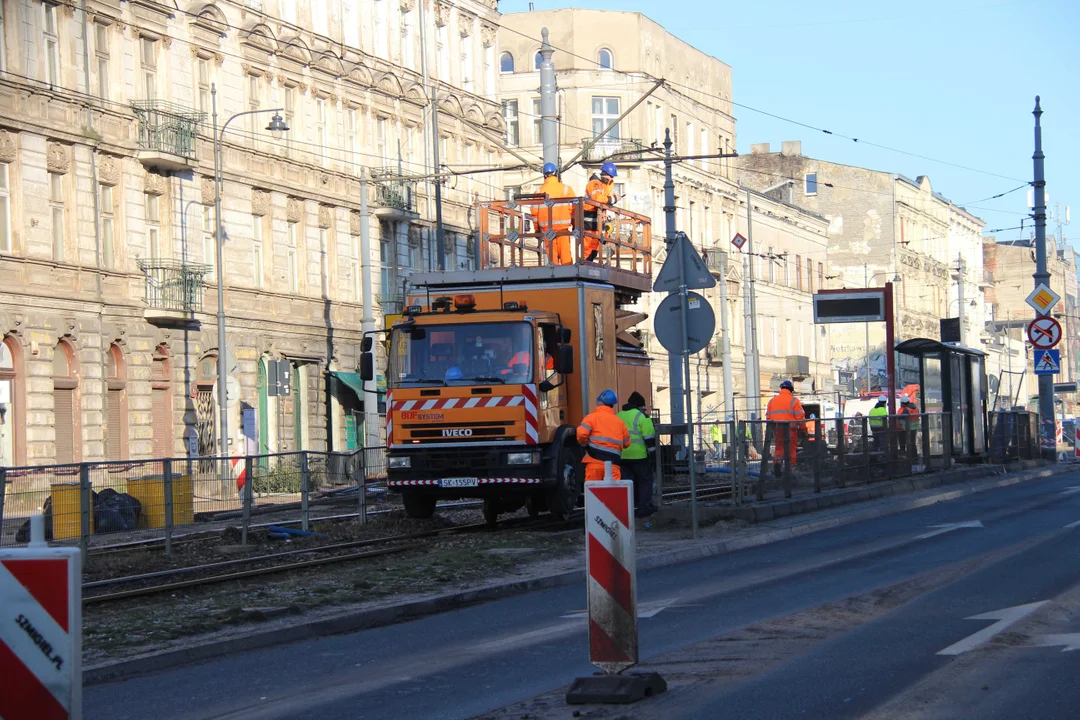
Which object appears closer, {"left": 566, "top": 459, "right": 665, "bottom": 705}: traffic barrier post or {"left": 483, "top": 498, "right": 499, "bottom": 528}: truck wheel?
{"left": 566, "top": 459, "right": 665, "bottom": 705}: traffic barrier post

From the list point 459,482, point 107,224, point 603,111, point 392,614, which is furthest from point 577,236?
point 603,111

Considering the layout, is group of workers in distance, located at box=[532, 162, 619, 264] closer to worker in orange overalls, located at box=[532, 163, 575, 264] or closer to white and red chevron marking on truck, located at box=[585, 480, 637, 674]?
worker in orange overalls, located at box=[532, 163, 575, 264]

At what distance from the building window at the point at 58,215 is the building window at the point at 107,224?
1429 millimetres

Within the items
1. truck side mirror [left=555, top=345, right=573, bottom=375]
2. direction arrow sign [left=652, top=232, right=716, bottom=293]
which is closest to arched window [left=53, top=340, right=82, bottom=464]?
truck side mirror [left=555, top=345, right=573, bottom=375]

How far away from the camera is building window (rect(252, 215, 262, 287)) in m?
42.1

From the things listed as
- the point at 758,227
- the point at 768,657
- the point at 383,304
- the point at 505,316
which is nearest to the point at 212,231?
the point at 383,304

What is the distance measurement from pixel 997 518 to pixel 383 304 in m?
30.5

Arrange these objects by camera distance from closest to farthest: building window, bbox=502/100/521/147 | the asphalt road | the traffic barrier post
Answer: the asphalt road, the traffic barrier post, building window, bbox=502/100/521/147

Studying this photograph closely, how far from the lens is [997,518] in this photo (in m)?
20.2

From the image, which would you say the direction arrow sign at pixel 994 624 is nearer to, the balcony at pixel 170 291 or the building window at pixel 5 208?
the building window at pixel 5 208

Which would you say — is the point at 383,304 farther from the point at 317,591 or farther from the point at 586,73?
the point at 317,591

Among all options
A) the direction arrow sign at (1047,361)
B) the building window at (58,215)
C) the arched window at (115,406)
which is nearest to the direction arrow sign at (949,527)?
the direction arrow sign at (1047,361)

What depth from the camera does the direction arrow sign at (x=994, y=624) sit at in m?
9.52

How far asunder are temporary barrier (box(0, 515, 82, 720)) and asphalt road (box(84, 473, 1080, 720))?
112 inches
